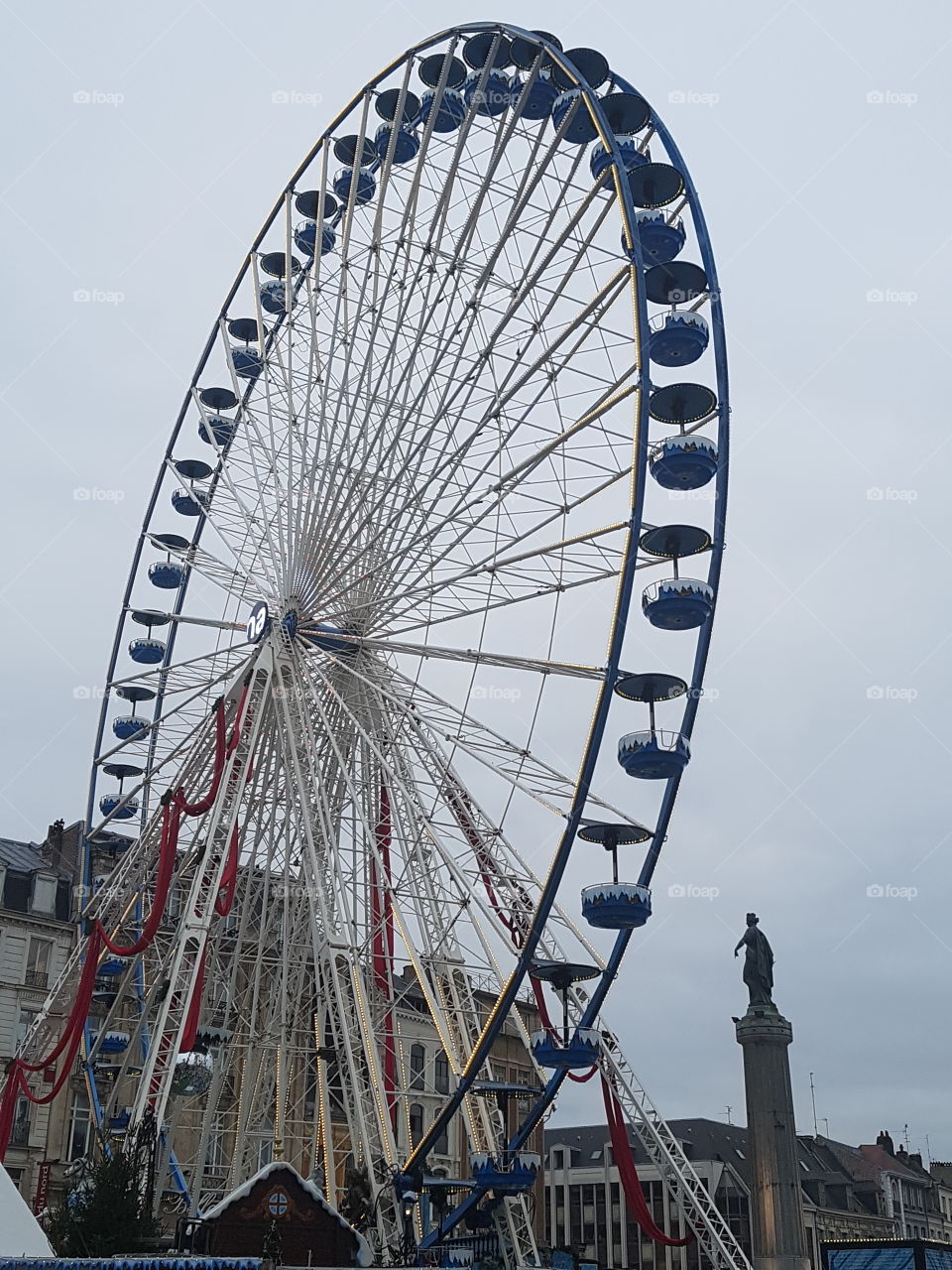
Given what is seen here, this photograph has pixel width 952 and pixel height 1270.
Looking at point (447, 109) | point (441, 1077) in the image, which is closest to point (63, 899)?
point (441, 1077)

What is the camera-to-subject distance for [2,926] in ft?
141

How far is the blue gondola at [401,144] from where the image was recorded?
110 feet

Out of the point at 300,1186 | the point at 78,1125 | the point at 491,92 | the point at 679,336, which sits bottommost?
the point at 300,1186

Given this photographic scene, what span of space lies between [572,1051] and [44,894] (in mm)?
25245

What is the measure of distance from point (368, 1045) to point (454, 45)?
20.4 metres

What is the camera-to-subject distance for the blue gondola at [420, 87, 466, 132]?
30.9 meters

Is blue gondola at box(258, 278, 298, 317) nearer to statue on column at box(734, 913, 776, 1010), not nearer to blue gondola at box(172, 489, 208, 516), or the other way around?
blue gondola at box(172, 489, 208, 516)

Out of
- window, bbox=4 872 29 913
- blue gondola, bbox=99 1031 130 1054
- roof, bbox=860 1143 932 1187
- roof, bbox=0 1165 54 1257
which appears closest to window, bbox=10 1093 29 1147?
window, bbox=4 872 29 913

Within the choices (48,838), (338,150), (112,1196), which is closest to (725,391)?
(338,150)

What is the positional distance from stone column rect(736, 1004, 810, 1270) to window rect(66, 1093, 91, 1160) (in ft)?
61.8

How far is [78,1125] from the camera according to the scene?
139ft

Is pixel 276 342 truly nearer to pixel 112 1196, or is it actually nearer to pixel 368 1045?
pixel 368 1045

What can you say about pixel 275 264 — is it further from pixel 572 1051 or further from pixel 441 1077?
pixel 441 1077

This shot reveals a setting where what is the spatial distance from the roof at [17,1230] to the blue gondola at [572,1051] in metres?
8.34
